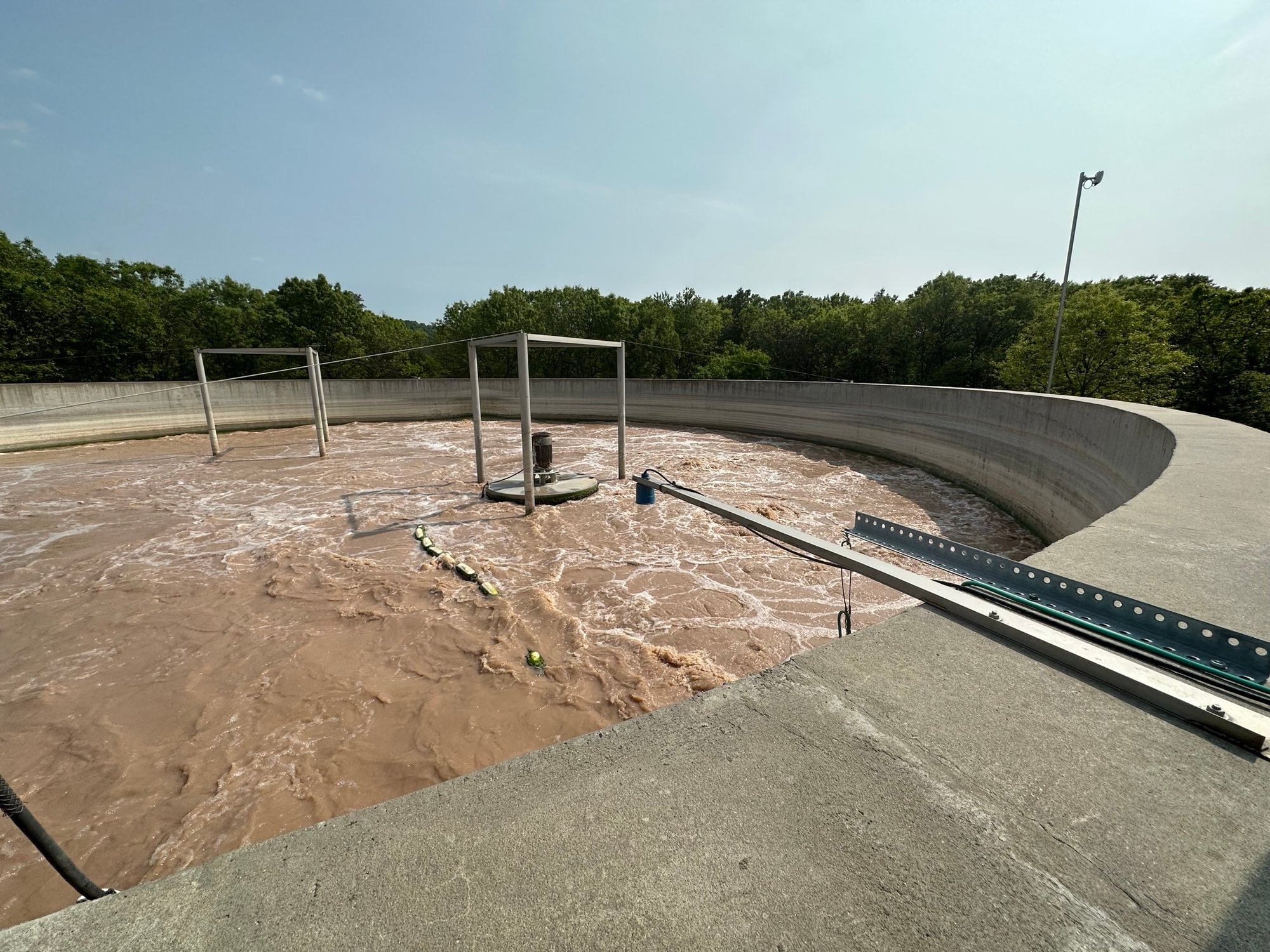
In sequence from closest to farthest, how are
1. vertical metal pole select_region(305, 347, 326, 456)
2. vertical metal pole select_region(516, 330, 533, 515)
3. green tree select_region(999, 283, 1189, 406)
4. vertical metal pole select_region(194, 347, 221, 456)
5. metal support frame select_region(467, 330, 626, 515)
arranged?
vertical metal pole select_region(516, 330, 533, 515) → metal support frame select_region(467, 330, 626, 515) → vertical metal pole select_region(194, 347, 221, 456) → vertical metal pole select_region(305, 347, 326, 456) → green tree select_region(999, 283, 1189, 406)

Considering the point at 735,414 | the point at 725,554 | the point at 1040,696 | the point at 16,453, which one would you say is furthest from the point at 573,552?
the point at 16,453

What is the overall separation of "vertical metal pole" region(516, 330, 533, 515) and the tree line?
1739 centimetres

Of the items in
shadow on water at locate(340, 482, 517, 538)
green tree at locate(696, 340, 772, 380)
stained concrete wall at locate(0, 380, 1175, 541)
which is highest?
green tree at locate(696, 340, 772, 380)

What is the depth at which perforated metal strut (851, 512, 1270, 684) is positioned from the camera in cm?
153

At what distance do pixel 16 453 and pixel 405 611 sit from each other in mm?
20465

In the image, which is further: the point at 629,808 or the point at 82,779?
the point at 82,779

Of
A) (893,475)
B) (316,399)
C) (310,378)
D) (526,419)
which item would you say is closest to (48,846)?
(526,419)

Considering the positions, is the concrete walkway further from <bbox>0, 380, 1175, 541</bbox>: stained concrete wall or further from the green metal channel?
<bbox>0, 380, 1175, 541</bbox>: stained concrete wall

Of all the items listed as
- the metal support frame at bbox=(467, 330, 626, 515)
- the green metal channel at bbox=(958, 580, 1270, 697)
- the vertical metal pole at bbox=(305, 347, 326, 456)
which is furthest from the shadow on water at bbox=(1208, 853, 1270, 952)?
the vertical metal pole at bbox=(305, 347, 326, 456)

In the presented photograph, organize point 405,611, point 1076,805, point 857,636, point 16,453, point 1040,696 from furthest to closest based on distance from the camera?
1. point 16,453
2. point 405,611
3. point 857,636
4. point 1040,696
5. point 1076,805

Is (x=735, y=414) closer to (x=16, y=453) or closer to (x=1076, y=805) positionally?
(x=1076, y=805)

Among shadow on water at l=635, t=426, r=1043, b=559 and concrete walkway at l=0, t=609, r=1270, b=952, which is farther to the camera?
shadow on water at l=635, t=426, r=1043, b=559

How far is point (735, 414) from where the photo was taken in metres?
20.3

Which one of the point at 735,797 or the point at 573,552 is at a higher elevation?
the point at 735,797
